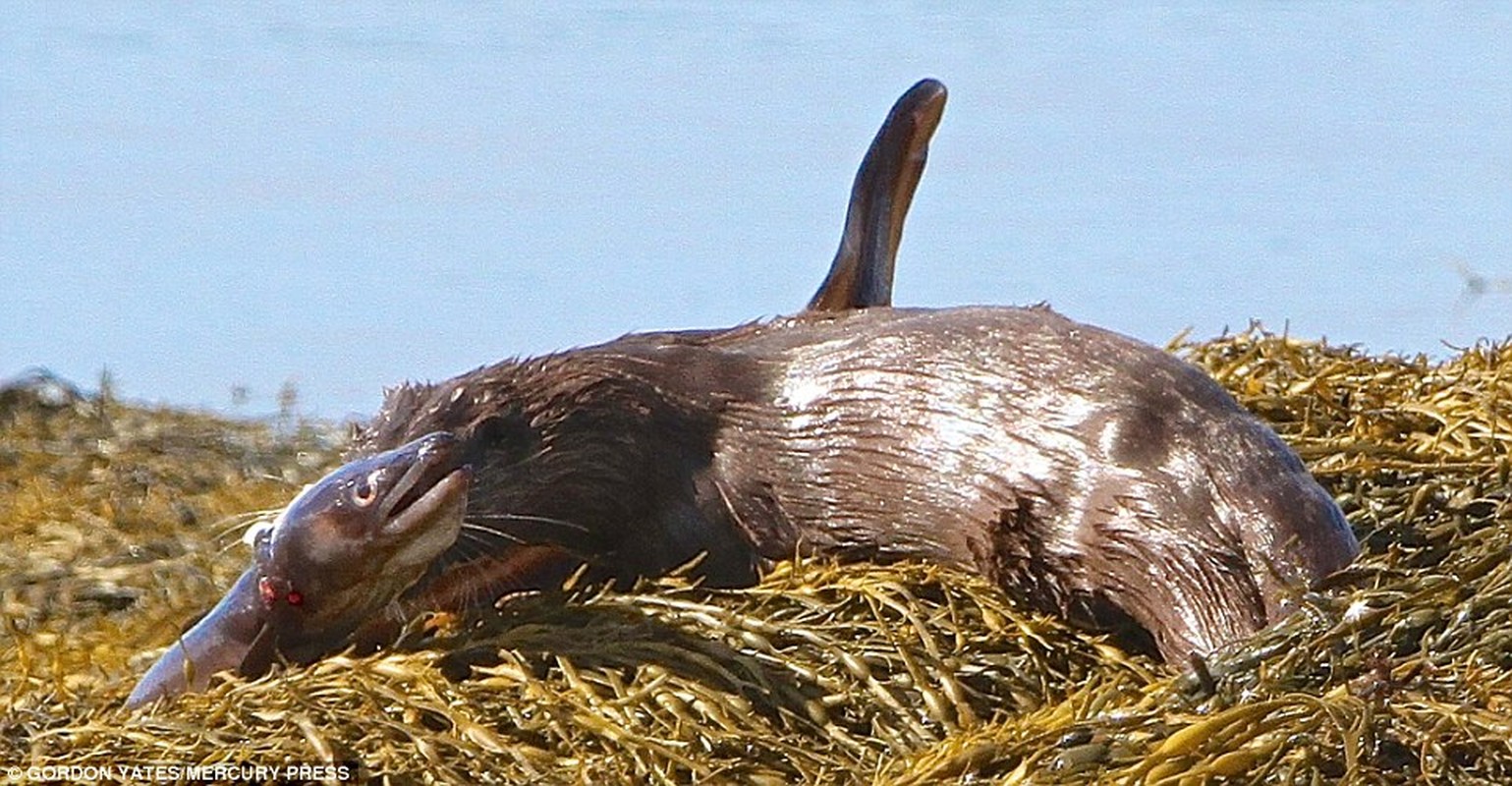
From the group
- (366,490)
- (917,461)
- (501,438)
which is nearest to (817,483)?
(917,461)

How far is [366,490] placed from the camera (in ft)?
15.9

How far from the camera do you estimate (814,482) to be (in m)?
5.32

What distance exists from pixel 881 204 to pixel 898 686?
2233 millimetres

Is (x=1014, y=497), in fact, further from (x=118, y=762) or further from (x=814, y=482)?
(x=118, y=762)

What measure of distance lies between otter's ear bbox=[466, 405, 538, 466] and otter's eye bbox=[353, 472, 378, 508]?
2.02 ft

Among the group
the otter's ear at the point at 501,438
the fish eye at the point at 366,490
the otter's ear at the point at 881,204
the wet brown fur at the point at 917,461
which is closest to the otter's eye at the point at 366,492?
the fish eye at the point at 366,490

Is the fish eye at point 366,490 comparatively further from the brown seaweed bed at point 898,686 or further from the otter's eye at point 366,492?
the brown seaweed bed at point 898,686

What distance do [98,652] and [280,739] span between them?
1.48m

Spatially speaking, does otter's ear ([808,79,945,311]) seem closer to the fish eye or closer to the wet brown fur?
the wet brown fur

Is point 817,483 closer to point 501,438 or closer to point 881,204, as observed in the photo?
point 501,438

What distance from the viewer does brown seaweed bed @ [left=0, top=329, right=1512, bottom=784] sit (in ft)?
12.6

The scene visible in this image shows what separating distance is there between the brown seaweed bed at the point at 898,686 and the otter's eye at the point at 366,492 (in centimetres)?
27

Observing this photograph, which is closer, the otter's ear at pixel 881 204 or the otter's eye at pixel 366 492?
the otter's eye at pixel 366 492

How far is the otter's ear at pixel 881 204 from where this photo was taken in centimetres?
641
